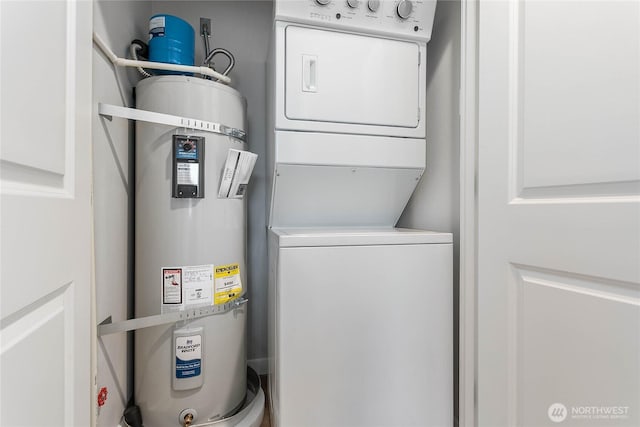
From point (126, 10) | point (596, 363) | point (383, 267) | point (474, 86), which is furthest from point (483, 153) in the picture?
point (126, 10)

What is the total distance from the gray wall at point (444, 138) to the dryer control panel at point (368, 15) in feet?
0.39

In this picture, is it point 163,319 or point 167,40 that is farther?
point 167,40

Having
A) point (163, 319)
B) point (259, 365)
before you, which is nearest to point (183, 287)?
point (163, 319)

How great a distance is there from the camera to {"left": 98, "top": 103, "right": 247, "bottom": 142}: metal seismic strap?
3.32ft

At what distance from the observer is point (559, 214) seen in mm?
729

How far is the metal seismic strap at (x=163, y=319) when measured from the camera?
1005 millimetres

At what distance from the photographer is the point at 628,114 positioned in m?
0.62

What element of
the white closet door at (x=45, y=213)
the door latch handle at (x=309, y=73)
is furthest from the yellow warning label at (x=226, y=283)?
the door latch handle at (x=309, y=73)

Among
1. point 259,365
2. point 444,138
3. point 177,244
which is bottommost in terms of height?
point 259,365

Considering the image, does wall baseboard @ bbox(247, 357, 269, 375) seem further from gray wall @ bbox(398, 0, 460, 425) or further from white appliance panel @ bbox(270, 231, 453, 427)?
gray wall @ bbox(398, 0, 460, 425)

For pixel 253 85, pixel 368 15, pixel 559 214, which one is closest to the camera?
pixel 559 214

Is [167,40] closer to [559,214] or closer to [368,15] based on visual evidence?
[368,15]

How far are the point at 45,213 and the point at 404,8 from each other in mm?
1321

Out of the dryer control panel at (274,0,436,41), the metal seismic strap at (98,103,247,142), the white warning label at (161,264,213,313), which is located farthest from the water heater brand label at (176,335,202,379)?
the dryer control panel at (274,0,436,41)
